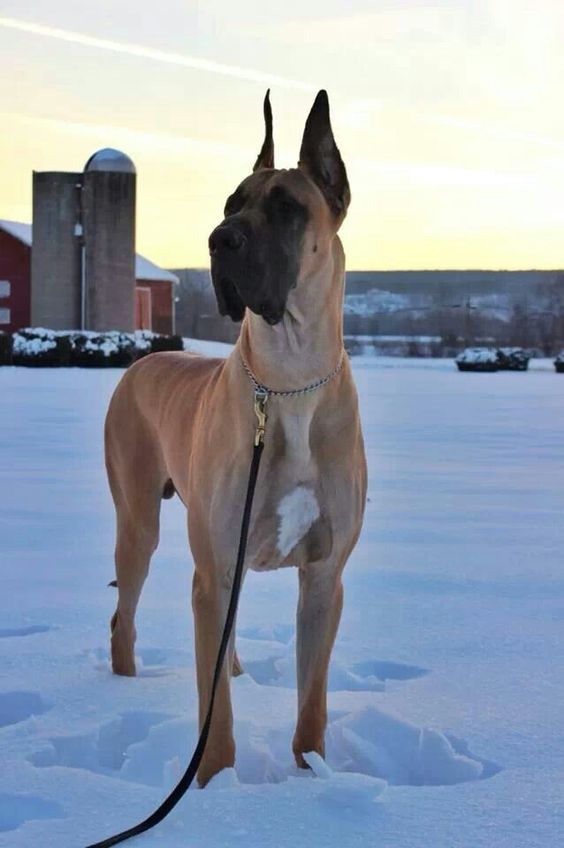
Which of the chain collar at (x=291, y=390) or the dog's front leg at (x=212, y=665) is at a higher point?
the chain collar at (x=291, y=390)

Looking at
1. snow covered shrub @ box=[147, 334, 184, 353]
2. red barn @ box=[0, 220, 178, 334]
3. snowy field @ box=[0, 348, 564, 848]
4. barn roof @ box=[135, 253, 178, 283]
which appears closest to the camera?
snowy field @ box=[0, 348, 564, 848]

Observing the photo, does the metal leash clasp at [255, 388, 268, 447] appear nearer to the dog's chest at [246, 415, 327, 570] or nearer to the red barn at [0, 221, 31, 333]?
the dog's chest at [246, 415, 327, 570]

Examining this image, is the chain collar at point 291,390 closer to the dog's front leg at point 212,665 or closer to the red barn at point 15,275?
the dog's front leg at point 212,665

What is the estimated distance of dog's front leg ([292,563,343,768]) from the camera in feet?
10.7

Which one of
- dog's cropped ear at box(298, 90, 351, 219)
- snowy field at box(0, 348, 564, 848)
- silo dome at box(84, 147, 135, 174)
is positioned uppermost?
silo dome at box(84, 147, 135, 174)

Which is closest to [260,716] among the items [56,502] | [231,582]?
[231,582]

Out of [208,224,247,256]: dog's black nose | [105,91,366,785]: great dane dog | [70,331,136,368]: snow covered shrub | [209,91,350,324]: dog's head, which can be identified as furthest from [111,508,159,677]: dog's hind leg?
[70,331,136,368]: snow covered shrub

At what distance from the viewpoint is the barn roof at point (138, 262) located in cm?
4316

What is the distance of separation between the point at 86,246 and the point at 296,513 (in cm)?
3285

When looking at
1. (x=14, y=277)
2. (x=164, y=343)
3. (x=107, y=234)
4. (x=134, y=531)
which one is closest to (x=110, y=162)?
(x=107, y=234)

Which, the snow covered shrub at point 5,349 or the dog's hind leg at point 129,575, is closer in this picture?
the dog's hind leg at point 129,575

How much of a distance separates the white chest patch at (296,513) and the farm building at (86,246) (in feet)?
106

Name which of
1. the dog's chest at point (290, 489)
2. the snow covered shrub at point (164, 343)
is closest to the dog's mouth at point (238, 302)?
the dog's chest at point (290, 489)

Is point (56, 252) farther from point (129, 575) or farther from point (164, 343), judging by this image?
point (129, 575)
